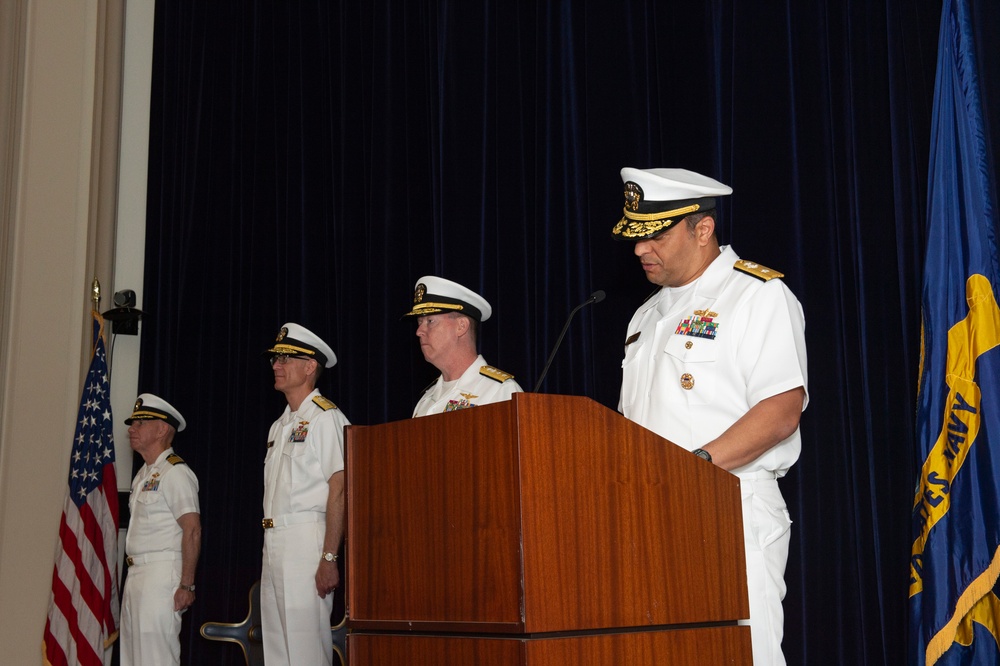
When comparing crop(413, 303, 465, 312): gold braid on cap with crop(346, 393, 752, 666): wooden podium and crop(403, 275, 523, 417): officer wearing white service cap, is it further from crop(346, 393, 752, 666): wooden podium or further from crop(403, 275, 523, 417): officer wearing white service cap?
crop(346, 393, 752, 666): wooden podium

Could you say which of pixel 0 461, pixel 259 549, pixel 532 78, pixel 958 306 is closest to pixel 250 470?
pixel 259 549

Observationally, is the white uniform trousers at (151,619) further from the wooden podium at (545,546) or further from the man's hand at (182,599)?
the wooden podium at (545,546)

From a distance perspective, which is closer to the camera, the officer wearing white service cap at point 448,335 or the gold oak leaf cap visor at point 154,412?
the officer wearing white service cap at point 448,335

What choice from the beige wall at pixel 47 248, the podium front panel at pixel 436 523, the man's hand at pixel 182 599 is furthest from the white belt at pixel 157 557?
the podium front panel at pixel 436 523

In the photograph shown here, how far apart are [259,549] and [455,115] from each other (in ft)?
7.47

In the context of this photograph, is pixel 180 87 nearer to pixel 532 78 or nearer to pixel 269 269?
pixel 269 269

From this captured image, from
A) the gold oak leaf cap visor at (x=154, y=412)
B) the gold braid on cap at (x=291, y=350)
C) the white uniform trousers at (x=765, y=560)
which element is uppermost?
the gold braid on cap at (x=291, y=350)

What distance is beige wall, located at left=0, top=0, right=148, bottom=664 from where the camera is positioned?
523 cm

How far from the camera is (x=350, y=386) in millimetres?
4758

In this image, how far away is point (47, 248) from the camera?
554 cm

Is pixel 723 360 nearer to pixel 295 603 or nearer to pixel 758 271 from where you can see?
pixel 758 271

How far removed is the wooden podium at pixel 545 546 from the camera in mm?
A: 1601

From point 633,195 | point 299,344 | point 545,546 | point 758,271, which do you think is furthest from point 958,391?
point 299,344

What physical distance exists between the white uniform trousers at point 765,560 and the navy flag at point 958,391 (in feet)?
2.15
